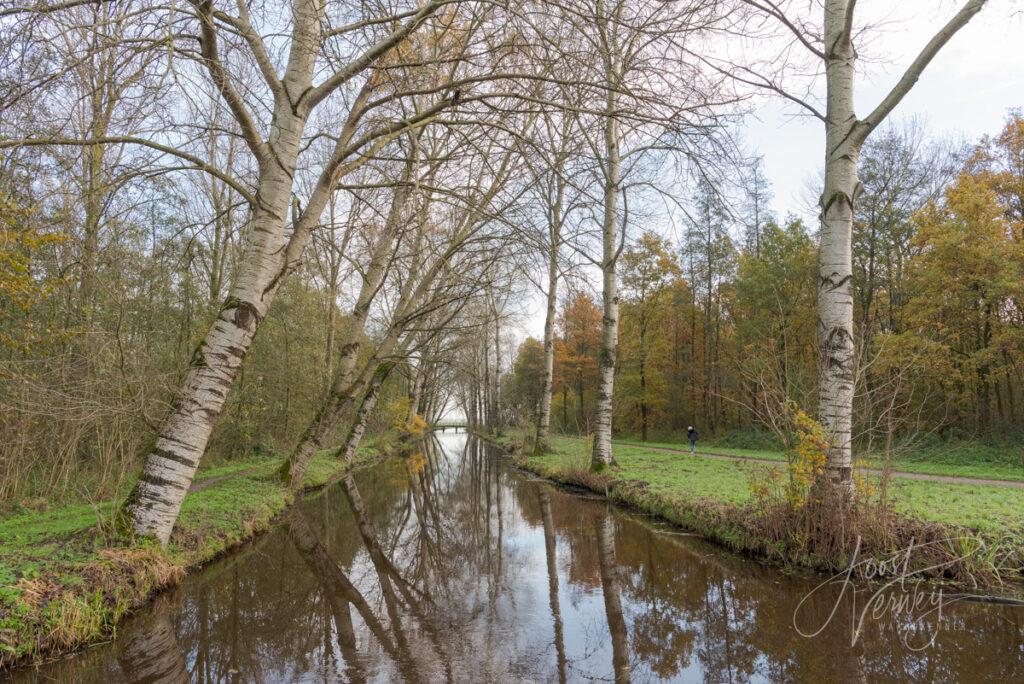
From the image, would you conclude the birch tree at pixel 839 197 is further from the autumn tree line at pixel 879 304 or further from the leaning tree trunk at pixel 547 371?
the leaning tree trunk at pixel 547 371

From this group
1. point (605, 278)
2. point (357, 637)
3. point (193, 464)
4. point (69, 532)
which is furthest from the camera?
point (605, 278)

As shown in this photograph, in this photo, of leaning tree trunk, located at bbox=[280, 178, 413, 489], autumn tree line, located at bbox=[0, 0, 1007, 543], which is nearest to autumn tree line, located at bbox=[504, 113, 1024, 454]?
autumn tree line, located at bbox=[0, 0, 1007, 543]

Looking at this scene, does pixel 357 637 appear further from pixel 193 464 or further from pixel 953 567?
pixel 953 567

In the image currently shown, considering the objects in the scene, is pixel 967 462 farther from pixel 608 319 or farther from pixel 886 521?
pixel 886 521

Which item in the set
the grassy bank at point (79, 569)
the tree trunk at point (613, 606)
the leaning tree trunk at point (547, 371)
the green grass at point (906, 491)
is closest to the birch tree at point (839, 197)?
the green grass at point (906, 491)

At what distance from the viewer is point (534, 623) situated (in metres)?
5.21

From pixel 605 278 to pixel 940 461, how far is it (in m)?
12.8

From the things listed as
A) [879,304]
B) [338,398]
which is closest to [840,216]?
[338,398]

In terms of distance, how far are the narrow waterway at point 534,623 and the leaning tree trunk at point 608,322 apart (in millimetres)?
5017

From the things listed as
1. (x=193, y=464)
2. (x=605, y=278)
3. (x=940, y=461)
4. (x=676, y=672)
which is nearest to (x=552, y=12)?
(x=676, y=672)

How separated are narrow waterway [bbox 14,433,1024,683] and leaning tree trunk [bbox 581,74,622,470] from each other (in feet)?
16.5

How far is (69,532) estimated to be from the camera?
6.09 metres

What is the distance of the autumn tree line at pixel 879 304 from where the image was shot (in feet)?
58.7

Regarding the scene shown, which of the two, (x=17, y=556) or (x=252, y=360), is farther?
(x=252, y=360)
